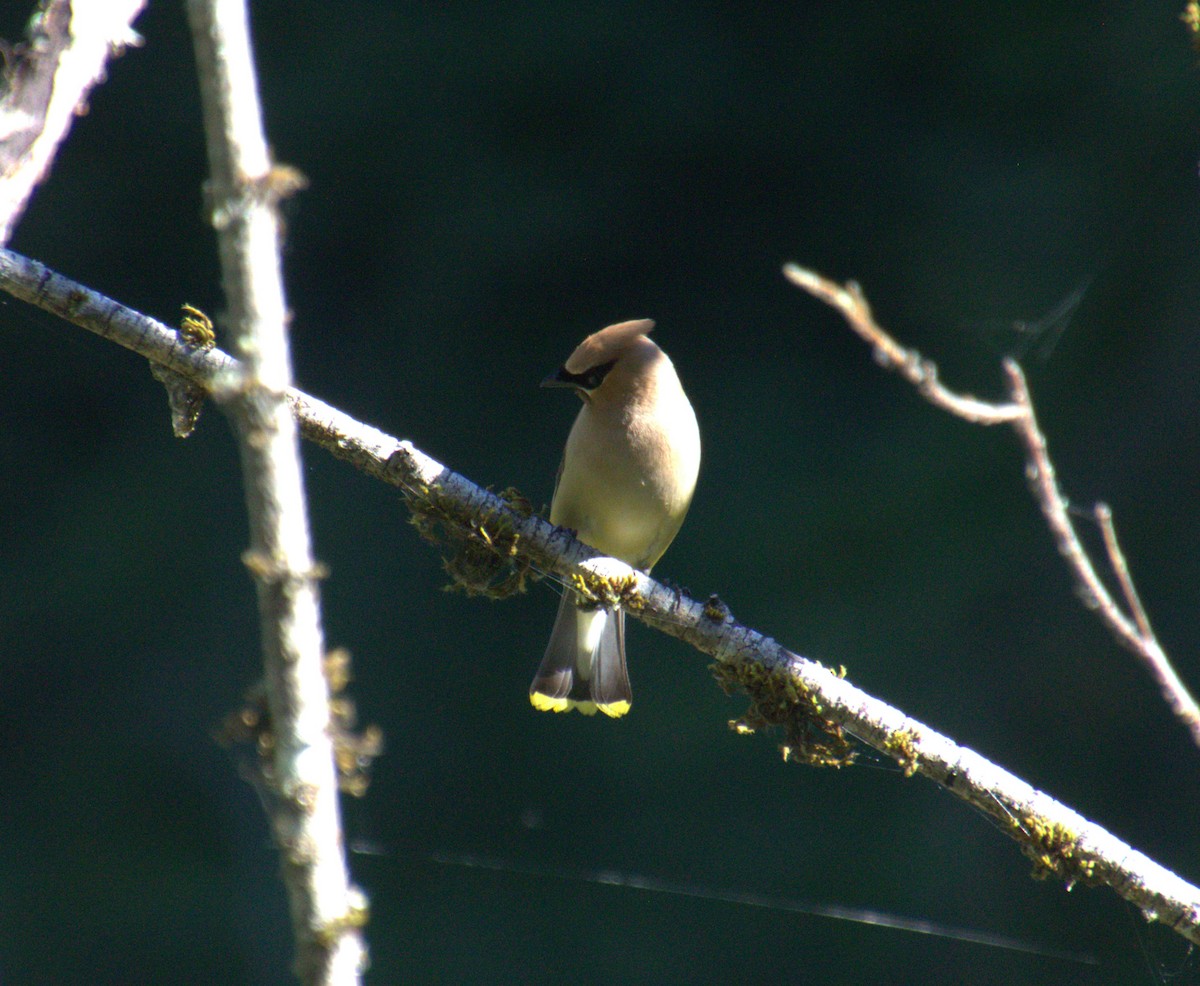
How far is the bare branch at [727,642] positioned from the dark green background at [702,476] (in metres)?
2.62

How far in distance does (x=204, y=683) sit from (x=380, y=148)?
2.42 metres

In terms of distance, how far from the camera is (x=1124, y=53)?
16.7 ft

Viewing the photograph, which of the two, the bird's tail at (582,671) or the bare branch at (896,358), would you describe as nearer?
the bare branch at (896,358)

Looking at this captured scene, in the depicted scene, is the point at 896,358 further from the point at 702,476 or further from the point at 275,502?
the point at 702,476

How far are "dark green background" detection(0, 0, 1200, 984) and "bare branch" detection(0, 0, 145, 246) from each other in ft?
9.32

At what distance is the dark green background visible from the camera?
4992mm

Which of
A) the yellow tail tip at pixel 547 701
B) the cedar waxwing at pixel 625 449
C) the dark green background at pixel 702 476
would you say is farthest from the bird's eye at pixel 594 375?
the dark green background at pixel 702 476

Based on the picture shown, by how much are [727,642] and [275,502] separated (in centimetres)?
133

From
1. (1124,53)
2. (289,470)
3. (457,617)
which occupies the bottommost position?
(289,470)

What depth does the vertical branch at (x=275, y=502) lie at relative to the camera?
1.05 metres

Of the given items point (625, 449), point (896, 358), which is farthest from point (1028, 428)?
point (625, 449)

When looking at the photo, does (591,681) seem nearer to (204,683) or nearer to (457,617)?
(457,617)

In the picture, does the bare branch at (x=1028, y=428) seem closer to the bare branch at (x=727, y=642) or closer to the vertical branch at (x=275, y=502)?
the vertical branch at (x=275, y=502)

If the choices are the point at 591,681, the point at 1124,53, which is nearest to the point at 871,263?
the point at 1124,53
